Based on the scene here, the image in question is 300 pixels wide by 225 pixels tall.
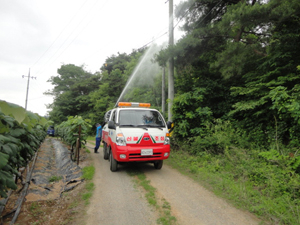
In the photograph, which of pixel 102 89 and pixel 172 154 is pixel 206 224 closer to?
pixel 172 154

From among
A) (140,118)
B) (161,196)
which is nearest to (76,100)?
(140,118)

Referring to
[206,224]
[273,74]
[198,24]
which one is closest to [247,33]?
[198,24]

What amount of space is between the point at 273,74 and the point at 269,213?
5410 mm

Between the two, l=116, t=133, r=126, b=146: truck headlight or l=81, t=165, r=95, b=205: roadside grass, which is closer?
l=81, t=165, r=95, b=205: roadside grass

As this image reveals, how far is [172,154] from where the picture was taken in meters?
9.26

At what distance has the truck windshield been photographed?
264 inches

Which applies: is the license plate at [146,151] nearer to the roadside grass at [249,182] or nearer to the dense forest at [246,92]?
the roadside grass at [249,182]

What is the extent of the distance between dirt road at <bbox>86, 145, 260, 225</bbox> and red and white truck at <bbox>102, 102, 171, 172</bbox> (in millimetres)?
690

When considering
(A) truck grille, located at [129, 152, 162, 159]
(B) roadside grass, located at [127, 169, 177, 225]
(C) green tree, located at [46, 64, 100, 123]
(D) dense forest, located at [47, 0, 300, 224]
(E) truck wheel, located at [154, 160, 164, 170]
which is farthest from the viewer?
(C) green tree, located at [46, 64, 100, 123]

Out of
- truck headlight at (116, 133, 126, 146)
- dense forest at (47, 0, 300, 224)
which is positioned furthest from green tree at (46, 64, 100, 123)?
truck headlight at (116, 133, 126, 146)

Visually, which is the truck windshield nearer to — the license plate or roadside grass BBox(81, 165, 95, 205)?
the license plate

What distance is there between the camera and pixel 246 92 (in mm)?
7262

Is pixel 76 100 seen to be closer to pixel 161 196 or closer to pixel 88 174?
pixel 88 174

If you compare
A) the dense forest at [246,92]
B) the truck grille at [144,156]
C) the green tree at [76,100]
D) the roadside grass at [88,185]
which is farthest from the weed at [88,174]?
the green tree at [76,100]
